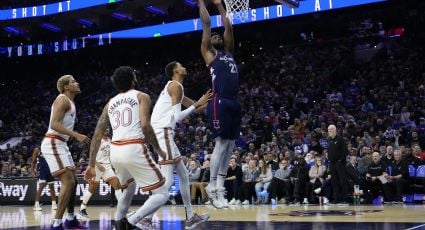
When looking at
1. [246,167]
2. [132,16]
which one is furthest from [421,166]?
[132,16]

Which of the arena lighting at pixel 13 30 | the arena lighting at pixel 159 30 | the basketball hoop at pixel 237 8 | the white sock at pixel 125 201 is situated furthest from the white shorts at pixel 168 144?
the arena lighting at pixel 13 30

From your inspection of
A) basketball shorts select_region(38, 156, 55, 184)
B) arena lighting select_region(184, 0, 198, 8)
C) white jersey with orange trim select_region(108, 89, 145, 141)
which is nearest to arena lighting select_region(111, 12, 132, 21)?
arena lighting select_region(184, 0, 198, 8)

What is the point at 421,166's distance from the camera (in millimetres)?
12992

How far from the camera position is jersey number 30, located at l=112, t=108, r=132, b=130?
20.3 ft

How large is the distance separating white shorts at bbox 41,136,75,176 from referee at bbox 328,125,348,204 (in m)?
6.33

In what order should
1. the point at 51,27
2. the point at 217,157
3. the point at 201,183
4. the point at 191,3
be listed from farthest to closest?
1. the point at 51,27
2. the point at 191,3
3. the point at 201,183
4. the point at 217,157

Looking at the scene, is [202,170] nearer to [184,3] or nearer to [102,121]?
[102,121]

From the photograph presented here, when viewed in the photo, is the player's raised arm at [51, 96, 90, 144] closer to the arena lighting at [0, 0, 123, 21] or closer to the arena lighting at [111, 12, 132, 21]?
the arena lighting at [0, 0, 123, 21]

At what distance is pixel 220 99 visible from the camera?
7.27m

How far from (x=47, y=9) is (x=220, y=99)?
26189mm

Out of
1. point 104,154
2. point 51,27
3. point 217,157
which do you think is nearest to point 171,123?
point 217,157

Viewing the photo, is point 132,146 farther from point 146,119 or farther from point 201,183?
point 201,183

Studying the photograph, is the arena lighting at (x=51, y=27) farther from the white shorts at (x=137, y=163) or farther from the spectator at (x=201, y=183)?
the white shorts at (x=137, y=163)

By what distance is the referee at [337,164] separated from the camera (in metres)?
12.8
